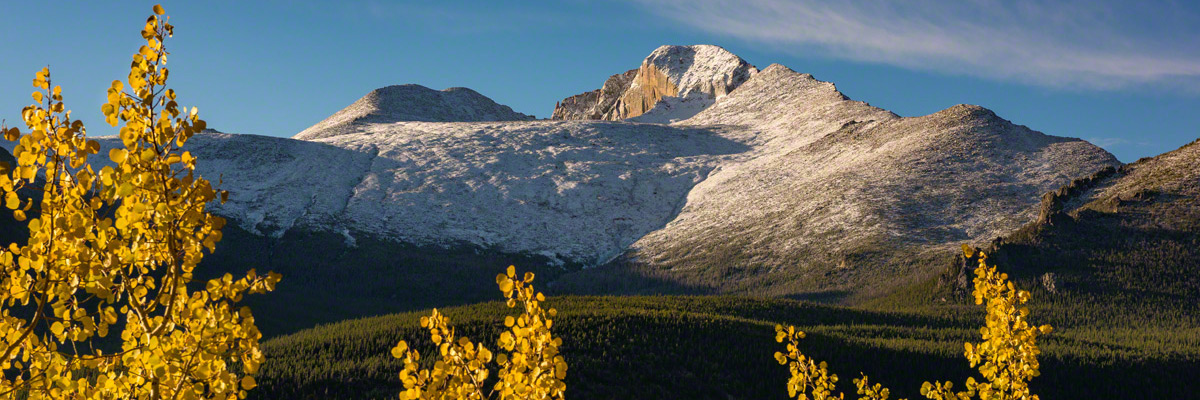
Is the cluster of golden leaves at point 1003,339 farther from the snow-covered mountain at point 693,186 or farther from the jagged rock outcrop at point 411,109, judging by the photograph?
the jagged rock outcrop at point 411,109

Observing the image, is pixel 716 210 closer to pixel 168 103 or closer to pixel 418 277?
pixel 418 277

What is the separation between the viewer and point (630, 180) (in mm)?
109562

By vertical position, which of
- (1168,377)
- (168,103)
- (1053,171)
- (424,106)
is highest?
(424,106)

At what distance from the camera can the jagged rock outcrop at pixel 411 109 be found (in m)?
141

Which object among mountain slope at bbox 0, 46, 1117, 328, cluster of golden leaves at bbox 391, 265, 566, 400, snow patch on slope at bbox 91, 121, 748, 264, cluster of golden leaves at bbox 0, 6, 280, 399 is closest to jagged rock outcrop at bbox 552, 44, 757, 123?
mountain slope at bbox 0, 46, 1117, 328

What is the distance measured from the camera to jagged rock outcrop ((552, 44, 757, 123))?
6270 inches

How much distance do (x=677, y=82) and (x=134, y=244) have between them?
557ft

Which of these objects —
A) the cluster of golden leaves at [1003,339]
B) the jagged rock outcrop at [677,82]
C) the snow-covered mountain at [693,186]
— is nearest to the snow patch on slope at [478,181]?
the snow-covered mountain at [693,186]

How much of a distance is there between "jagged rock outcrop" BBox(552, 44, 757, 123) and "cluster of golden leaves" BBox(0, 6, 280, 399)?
14948 cm

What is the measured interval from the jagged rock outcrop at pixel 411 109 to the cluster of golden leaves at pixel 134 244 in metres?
130

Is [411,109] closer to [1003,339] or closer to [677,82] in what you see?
[677,82]

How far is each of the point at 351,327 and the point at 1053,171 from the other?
240 feet

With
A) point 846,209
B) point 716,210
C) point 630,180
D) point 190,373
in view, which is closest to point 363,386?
point 190,373

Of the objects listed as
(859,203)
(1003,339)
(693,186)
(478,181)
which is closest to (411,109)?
(478,181)
